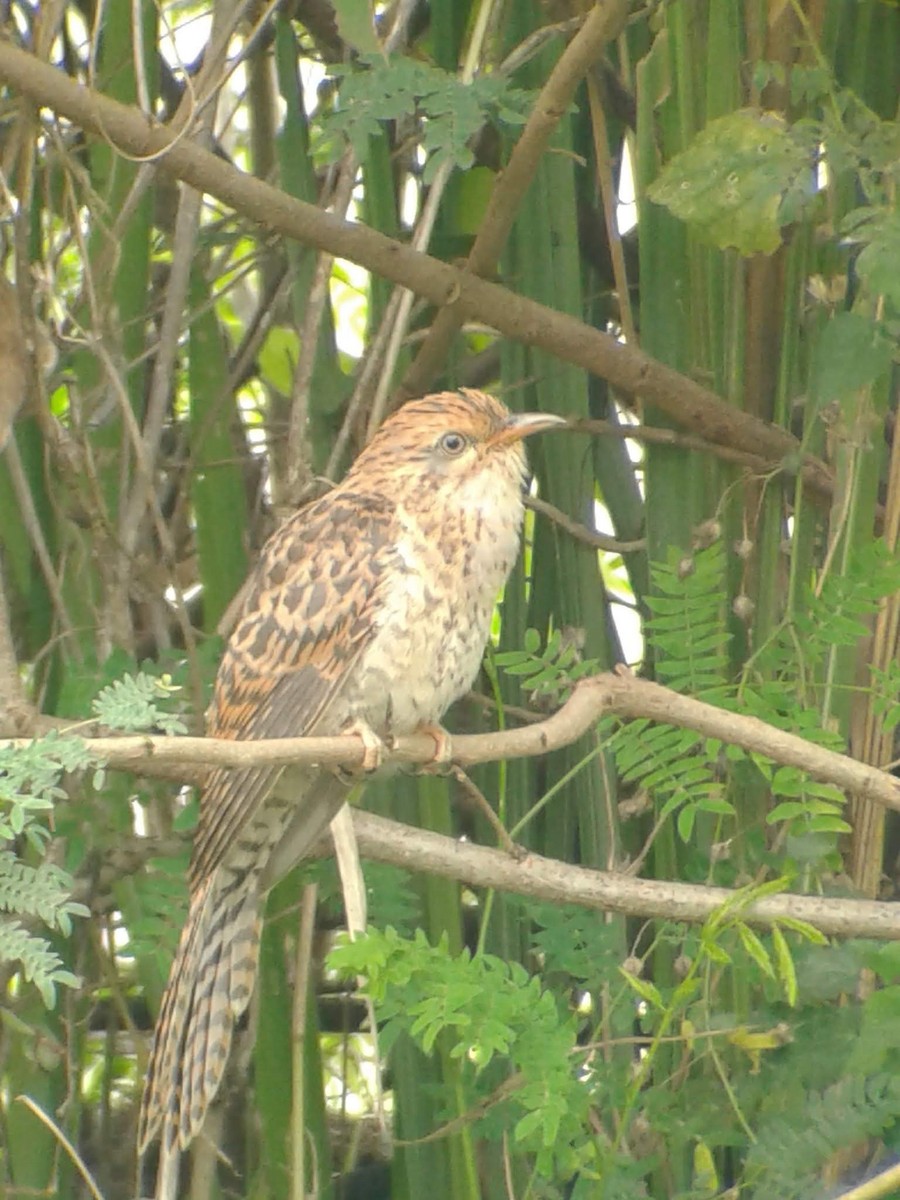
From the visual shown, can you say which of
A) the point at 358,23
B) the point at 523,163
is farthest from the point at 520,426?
the point at 358,23

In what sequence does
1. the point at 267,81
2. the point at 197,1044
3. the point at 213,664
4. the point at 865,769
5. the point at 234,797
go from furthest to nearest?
the point at 267,81 → the point at 213,664 → the point at 197,1044 → the point at 234,797 → the point at 865,769

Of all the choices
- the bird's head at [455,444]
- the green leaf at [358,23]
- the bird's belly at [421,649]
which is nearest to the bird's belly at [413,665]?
the bird's belly at [421,649]

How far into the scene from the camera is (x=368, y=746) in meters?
2.18

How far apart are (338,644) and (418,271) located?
618mm

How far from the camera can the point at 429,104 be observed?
271 centimetres

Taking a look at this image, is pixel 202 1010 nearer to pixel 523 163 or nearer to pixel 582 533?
pixel 582 533

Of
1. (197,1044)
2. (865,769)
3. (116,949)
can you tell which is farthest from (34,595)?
(865,769)

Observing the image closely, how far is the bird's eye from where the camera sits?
2.94 metres

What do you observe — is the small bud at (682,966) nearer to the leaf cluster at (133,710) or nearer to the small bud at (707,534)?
the small bud at (707,534)

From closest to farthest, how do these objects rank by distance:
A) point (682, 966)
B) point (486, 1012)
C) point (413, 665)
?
point (486, 1012) → point (413, 665) → point (682, 966)

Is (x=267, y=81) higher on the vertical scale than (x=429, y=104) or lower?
higher

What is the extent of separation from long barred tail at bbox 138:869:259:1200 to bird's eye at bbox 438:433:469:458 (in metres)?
0.75

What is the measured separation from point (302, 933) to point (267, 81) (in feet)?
5.80

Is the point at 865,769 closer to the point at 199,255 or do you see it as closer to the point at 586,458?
the point at 586,458
